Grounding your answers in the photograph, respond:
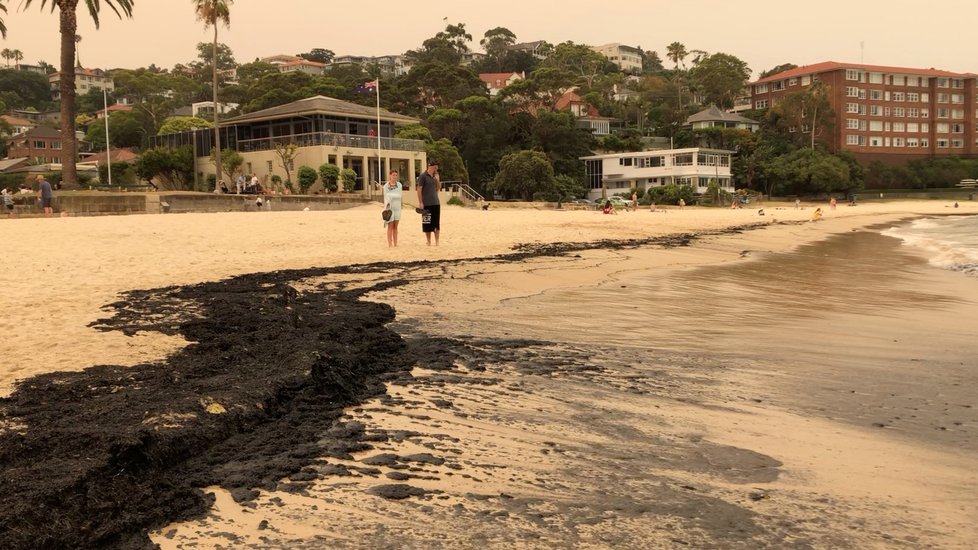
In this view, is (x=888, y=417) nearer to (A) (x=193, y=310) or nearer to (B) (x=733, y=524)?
(B) (x=733, y=524)

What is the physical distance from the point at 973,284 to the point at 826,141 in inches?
3000

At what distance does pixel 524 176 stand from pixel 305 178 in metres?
19.7

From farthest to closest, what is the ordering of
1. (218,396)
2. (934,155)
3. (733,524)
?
(934,155)
(218,396)
(733,524)

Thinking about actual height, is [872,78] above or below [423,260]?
above

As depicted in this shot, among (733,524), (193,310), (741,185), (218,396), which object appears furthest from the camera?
(741,185)

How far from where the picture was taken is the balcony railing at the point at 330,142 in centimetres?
4319

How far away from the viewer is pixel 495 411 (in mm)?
4188

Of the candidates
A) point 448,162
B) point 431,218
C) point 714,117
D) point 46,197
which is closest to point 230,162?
point 448,162

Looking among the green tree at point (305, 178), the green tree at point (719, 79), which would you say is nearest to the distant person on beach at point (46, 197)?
the green tree at point (305, 178)

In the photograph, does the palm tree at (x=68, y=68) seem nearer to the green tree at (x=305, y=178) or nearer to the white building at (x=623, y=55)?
the green tree at (x=305, y=178)

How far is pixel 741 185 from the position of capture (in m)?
75.4

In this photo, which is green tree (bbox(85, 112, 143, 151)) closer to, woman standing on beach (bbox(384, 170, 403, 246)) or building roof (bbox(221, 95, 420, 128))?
building roof (bbox(221, 95, 420, 128))

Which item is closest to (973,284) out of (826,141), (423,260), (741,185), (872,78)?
(423,260)

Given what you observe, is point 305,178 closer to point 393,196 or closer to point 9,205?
point 9,205
